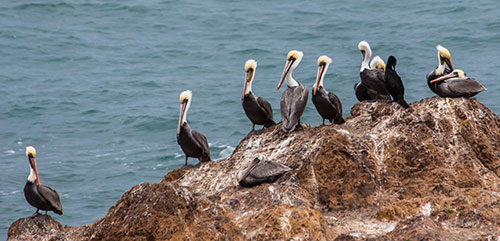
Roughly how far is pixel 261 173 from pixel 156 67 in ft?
64.3

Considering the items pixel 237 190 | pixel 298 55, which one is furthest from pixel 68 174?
pixel 237 190

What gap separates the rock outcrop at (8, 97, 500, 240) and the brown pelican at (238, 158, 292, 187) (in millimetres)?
120

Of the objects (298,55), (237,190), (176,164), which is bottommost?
(176,164)

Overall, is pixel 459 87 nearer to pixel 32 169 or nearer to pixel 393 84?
pixel 393 84

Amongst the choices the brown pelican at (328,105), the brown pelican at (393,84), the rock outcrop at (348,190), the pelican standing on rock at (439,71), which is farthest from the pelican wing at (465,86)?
the brown pelican at (328,105)

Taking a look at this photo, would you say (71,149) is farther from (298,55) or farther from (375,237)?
(375,237)

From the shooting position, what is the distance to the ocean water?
21.2 meters

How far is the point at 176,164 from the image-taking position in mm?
21234

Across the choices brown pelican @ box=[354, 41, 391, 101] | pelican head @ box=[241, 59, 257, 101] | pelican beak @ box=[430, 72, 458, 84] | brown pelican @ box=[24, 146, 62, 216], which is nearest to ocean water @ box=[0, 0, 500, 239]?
brown pelican @ box=[24, 146, 62, 216]

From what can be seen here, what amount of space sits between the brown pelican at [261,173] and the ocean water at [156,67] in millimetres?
8954

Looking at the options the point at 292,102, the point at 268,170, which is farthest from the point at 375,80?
the point at 268,170

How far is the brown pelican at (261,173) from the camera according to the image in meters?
10.1

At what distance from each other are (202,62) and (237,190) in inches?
782

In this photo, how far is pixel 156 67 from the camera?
2923 centimetres
